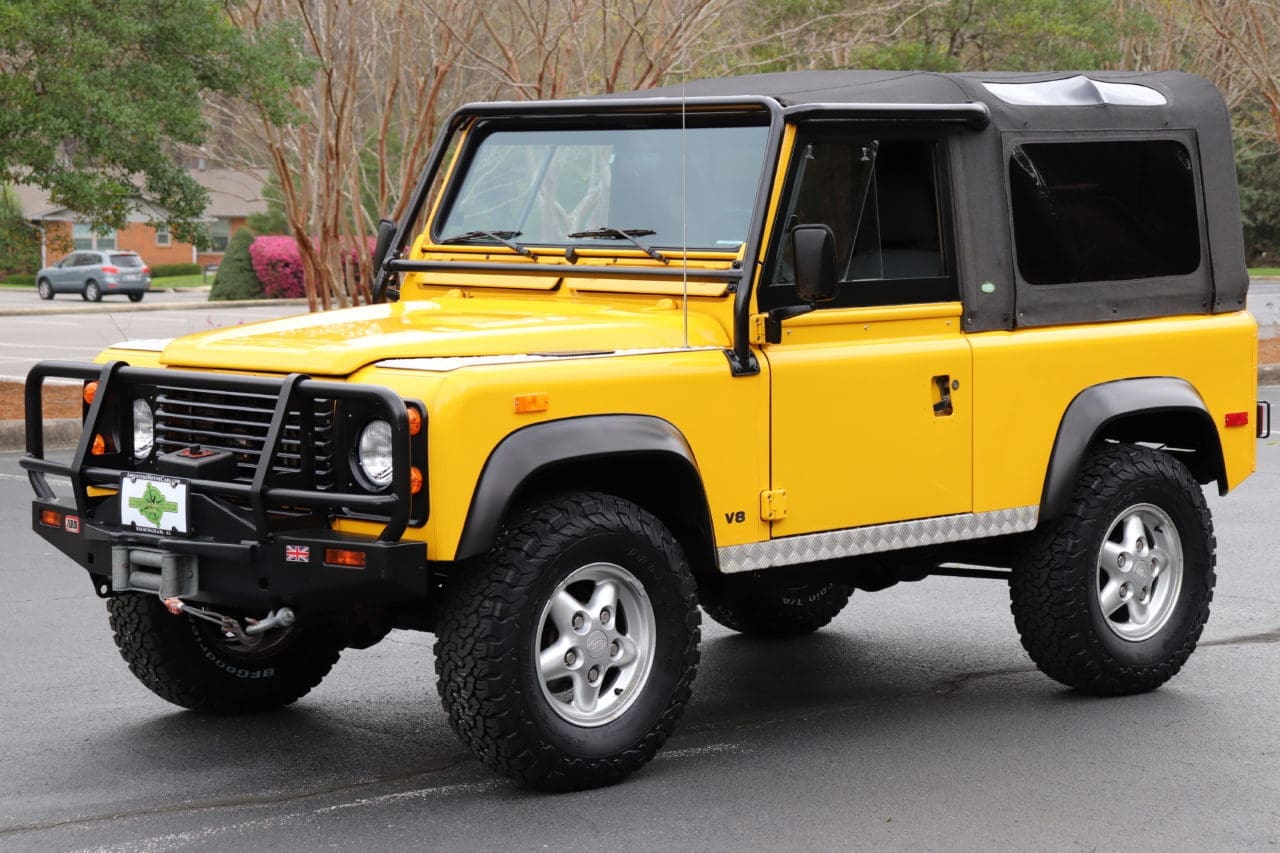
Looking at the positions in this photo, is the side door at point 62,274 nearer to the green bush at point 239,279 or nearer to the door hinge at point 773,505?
the green bush at point 239,279

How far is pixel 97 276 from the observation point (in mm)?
48219

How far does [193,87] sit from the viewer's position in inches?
650

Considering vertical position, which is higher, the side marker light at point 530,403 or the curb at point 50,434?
the side marker light at point 530,403

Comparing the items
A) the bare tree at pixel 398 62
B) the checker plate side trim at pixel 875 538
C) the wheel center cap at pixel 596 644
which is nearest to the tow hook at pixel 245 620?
the wheel center cap at pixel 596 644

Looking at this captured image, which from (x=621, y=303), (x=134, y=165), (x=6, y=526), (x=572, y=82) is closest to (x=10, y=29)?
(x=134, y=165)

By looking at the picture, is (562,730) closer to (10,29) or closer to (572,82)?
(10,29)

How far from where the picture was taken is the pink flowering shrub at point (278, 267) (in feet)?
143

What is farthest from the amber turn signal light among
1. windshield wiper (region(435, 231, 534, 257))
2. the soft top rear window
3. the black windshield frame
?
the soft top rear window

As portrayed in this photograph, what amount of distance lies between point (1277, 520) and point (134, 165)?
33.2ft

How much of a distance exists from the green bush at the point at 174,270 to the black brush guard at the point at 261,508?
199 ft

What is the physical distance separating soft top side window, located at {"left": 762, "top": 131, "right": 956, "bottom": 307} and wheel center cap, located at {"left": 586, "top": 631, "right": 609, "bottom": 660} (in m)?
1.23

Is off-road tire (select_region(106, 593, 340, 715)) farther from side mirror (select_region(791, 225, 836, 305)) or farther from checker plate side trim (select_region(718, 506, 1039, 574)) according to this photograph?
side mirror (select_region(791, 225, 836, 305))

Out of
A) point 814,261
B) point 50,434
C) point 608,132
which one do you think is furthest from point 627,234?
point 50,434

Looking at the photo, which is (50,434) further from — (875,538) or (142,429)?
(875,538)
